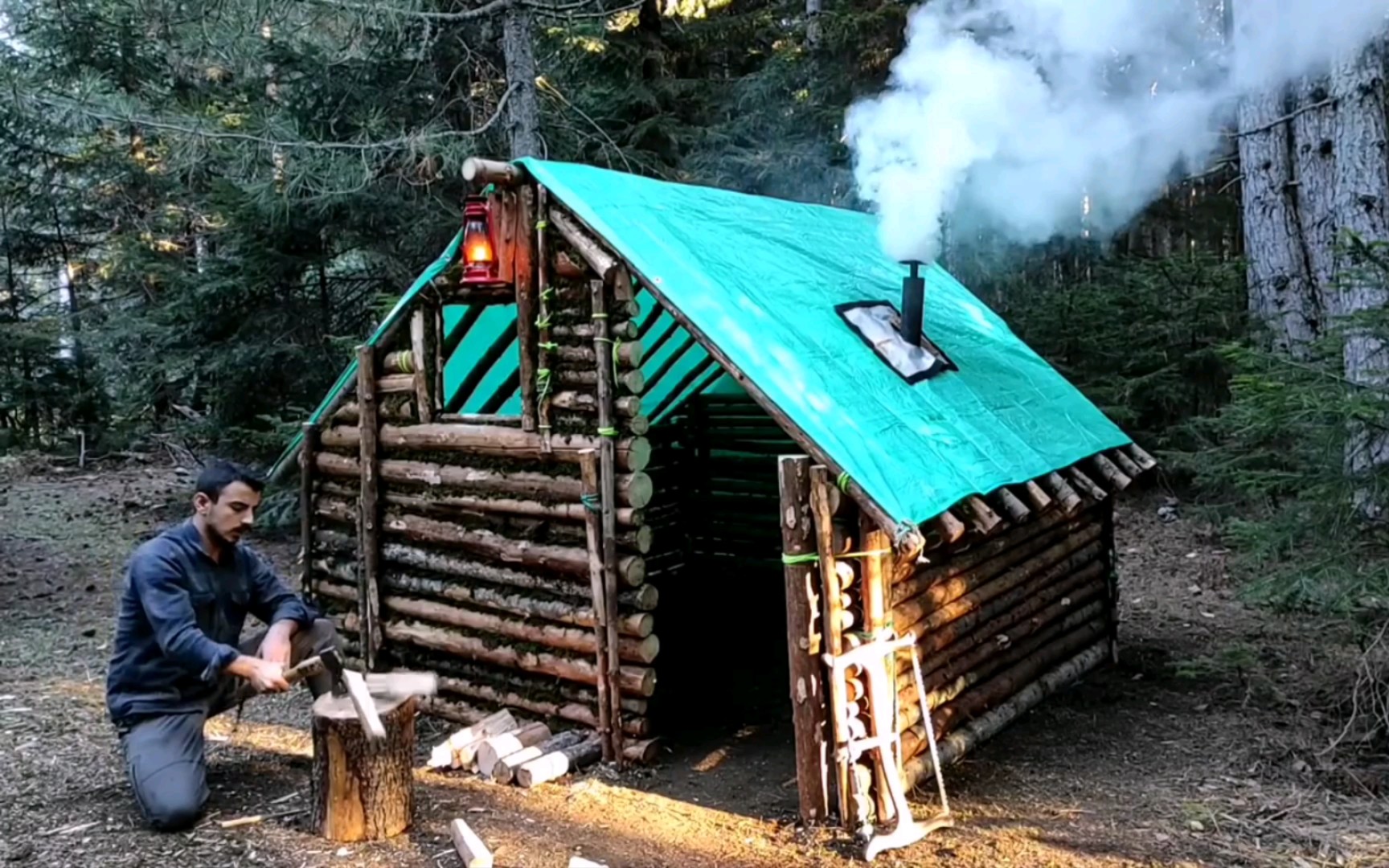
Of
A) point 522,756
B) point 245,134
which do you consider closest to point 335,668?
point 522,756

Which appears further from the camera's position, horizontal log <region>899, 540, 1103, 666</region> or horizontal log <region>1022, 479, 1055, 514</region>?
horizontal log <region>1022, 479, 1055, 514</region>

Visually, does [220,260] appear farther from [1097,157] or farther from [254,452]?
[1097,157]

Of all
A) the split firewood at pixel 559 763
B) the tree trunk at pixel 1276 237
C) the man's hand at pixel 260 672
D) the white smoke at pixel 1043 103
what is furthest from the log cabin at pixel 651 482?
the tree trunk at pixel 1276 237

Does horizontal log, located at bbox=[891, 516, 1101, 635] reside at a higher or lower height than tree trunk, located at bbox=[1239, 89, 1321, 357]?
lower

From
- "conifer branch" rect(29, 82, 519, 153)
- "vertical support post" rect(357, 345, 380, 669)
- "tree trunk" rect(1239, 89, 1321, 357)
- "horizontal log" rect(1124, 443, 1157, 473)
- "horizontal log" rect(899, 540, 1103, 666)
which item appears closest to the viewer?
"horizontal log" rect(899, 540, 1103, 666)

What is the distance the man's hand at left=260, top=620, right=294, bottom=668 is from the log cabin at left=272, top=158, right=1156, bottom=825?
69.4 inches

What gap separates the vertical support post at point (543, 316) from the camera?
6.49m

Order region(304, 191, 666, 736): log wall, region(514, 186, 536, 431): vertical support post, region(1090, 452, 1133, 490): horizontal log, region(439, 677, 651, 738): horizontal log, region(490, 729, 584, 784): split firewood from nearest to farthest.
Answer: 1. region(490, 729, 584, 784): split firewood
2. region(304, 191, 666, 736): log wall
3. region(439, 677, 651, 738): horizontal log
4. region(514, 186, 536, 431): vertical support post
5. region(1090, 452, 1133, 490): horizontal log

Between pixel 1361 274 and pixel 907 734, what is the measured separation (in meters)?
3.88

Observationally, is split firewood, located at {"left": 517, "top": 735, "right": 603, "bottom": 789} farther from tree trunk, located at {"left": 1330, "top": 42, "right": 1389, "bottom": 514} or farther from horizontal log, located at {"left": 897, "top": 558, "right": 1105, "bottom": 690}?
tree trunk, located at {"left": 1330, "top": 42, "right": 1389, "bottom": 514}

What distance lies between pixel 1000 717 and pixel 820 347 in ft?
9.15

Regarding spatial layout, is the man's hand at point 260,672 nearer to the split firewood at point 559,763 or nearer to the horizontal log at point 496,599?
the split firewood at point 559,763

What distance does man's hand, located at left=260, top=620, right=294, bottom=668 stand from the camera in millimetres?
5230

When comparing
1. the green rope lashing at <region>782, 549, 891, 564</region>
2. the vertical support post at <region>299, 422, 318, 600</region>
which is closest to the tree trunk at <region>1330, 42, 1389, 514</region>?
the green rope lashing at <region>782, 549, 891, 564</region>
